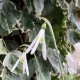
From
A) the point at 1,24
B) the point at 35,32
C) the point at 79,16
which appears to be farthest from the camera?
the point at 79,16

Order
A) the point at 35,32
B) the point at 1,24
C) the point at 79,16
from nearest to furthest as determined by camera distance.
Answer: the point at 1,24 < the point at 35,32 < the point at 79,16

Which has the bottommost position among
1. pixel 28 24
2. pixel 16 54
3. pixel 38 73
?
pixel 38 73

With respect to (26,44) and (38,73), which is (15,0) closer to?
(26,44)

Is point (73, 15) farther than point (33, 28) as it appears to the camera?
Yes

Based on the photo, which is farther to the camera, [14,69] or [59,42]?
[59,42]

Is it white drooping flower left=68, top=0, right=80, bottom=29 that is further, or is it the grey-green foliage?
white drooping flower left=68, top=0, right=80, bottom=29

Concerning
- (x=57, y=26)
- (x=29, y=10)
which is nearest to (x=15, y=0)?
(x=29, y=10)

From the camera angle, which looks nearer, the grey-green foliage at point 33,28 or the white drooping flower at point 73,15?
the grey-green foliage at point 33,28

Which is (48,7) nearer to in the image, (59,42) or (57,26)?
(57,26)

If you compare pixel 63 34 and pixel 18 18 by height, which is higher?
pixel 18 18
